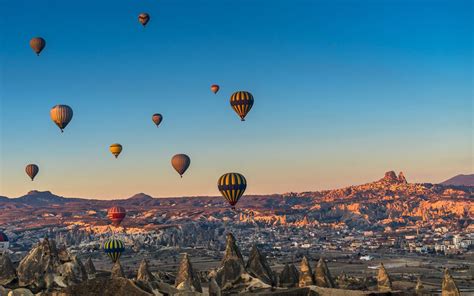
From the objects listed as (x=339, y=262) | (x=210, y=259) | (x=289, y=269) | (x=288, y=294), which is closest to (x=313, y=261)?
(x=339, y=262)

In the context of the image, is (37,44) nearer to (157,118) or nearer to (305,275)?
(157,118)

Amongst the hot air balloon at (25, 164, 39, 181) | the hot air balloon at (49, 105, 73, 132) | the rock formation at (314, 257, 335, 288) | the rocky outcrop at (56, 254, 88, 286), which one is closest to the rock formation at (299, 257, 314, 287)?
the rock formation at (314, 257, 335, 288)

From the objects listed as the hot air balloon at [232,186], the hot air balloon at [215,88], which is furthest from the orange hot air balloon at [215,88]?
the hot air balloon at [232,186]

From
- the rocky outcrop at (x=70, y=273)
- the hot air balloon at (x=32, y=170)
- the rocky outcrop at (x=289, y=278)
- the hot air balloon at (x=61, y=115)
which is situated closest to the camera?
the rocky outcrop at (x=70, y=273)

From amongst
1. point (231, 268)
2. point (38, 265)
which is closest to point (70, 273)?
point (38, 265)

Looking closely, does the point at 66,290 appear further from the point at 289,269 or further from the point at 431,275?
the point at 431,275

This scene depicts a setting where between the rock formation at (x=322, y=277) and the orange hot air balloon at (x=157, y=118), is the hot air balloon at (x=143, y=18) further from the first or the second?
the rock formation at (x=322, y=277)
